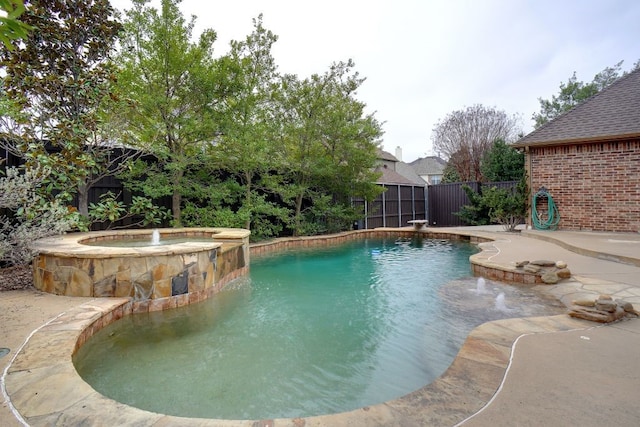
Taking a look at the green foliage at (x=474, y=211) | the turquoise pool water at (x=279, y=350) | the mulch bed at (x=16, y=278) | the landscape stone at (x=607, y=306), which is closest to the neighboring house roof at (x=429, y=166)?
the green foliage at (x=474, y=211)

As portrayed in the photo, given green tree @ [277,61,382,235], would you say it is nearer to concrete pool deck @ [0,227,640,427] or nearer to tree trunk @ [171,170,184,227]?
tree trunk @ [171,170,184,227]

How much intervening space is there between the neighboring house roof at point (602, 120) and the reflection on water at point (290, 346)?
249 inches

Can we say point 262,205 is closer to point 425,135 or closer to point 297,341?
point 297,341

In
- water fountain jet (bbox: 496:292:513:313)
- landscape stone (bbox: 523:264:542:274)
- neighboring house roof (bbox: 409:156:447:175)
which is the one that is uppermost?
neighboring house roof (bbox: 409:156:447:175)

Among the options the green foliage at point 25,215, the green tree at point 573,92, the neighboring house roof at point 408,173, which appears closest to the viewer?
the green foliage at point 25,215

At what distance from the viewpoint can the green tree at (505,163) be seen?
50.4 ft

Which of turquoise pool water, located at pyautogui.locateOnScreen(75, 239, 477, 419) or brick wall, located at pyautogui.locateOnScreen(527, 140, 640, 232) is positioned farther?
brick wall, located at pyautogui.locateOnScreen(527, 140, 640, 232)

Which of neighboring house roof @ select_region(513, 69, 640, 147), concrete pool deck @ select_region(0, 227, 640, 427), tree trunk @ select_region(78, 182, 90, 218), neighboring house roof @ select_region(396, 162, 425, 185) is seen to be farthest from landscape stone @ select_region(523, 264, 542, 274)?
neighboring house roof @ select_region(396, 162, 425, 185)

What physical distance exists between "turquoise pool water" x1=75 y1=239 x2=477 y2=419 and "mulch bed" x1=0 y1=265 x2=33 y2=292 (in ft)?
5.79

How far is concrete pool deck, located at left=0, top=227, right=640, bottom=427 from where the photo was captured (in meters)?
1.63

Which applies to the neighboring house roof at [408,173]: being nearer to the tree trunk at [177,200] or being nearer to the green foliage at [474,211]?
the green foliage at [474,211]

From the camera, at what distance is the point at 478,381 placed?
1977 mm

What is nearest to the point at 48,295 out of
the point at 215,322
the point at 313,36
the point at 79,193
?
the point at 215,322

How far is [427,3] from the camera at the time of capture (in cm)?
829
